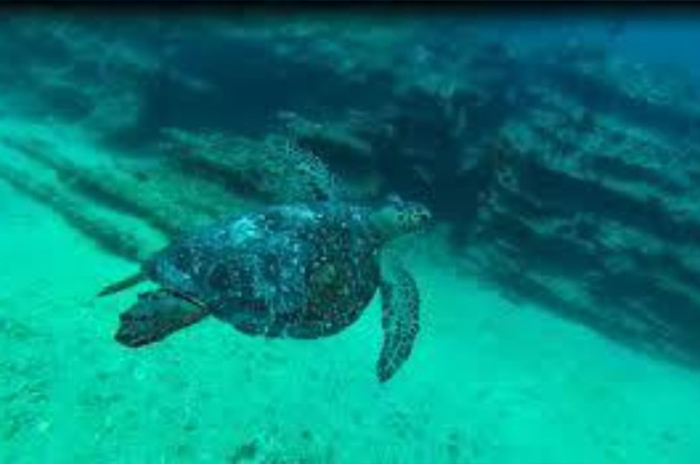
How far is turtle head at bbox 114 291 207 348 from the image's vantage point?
353cm

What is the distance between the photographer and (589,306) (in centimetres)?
631

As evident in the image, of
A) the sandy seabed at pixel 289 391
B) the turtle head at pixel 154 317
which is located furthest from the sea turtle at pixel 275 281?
the sandy seabed at pixel 289 391

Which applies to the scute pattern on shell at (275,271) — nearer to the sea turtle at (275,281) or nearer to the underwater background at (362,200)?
the sea turtle at (275,281)

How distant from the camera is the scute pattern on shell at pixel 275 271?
3771 millimetres

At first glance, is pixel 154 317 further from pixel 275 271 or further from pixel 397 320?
pixel 397 320

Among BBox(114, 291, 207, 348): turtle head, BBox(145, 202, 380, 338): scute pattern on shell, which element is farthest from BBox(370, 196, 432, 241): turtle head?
BBox(114, 291, 207, 348): turtle head

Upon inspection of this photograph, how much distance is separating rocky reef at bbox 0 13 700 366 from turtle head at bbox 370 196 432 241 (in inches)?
21.7

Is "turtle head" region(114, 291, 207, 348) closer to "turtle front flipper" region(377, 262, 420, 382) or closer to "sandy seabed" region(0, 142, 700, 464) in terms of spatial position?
"sandy seabed" region(0, 142, 700, 464)

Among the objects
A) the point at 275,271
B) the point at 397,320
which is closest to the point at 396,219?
the point at 397,320

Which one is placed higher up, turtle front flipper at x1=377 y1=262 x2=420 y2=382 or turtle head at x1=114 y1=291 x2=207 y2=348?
turtle head at x1=114 y1=291 x2=207 y2=348

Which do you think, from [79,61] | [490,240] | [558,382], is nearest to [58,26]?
[79,61]

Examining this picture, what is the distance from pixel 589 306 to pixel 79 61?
6.17 m

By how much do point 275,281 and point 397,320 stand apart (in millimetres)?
832

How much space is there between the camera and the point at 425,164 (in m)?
6.64
